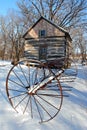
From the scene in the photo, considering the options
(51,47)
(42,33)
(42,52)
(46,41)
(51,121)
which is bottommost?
(51,121)

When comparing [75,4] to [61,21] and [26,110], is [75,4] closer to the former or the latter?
[61,21]

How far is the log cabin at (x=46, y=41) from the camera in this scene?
21.0 m

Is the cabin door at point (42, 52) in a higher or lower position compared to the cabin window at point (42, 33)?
lower

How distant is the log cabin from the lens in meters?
21.0

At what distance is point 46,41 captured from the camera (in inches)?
848

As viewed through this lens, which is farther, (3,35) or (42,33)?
(3,35)

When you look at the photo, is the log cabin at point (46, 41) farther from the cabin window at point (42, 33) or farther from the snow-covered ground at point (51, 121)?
the snow-covered ground at point (51, 121)

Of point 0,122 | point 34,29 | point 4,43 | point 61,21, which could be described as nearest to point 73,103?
point 0,122

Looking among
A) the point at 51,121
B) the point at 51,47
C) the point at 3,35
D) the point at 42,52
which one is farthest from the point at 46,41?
the point at 3,35

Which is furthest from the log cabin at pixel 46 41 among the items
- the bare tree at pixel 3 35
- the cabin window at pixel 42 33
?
the bare tree at pixel 3 35

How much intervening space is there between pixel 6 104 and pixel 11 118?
0.73m

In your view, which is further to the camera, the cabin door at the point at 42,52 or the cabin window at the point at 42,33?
the cabin window at the point at 42,33

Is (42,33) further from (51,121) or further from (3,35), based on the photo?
(3,35)

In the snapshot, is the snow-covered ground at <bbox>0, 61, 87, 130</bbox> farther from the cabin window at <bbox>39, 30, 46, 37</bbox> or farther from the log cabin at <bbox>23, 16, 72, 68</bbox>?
the cabin window at <bbox>39, 30, 46, 37</bbox>
